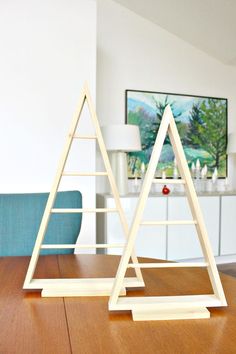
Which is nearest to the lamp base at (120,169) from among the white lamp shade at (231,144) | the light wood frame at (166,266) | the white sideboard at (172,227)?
the white sideboard at (172,227)

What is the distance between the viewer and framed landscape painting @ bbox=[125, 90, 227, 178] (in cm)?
363

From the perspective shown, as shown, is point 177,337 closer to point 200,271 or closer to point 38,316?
point 38,316

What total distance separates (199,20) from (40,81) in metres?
1.94

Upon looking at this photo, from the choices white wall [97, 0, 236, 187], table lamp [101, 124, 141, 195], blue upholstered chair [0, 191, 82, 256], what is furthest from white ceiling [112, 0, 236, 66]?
blue upholstered chair [0, 191, 82, 256]

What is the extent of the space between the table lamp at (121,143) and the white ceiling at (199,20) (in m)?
1.35

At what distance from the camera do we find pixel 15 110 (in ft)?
7.89

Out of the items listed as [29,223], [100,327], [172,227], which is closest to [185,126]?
[172,227]

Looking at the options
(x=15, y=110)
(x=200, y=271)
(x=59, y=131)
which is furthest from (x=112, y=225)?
(x=200, y=271)

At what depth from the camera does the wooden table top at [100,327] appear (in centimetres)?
55

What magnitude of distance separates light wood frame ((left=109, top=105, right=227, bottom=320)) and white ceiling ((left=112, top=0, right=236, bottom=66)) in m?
2.99

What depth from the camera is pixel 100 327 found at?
24.6 inches

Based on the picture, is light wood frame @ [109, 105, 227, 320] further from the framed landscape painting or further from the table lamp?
the framed landscape painting

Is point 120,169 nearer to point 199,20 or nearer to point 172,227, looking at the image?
point 172,227

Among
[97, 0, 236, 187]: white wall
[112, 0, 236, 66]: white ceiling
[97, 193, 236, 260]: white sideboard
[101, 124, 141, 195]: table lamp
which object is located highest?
[112, 0, 236, 66]: white ceiling
